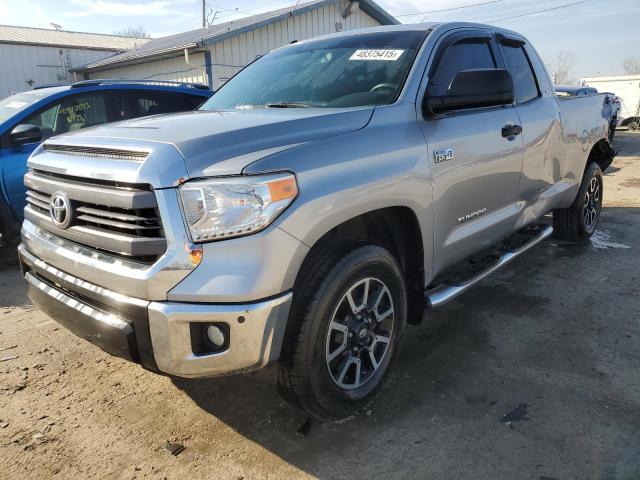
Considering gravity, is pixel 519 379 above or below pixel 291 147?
below

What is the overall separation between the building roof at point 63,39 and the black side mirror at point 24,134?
58.8 ft

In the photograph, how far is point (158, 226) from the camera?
2070 millimetres

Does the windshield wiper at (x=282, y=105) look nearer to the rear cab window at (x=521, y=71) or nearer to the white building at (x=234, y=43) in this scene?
the rear cab window at (x=521, y=71)

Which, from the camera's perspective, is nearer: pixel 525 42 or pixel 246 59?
pixel 525 42

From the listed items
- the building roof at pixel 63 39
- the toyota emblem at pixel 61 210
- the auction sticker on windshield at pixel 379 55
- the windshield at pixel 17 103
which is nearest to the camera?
the toyota emblem at pixel 61 210

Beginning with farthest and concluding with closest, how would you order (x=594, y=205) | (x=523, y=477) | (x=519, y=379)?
1. (x=594, y=205)
2. (x=519, y=379)
3. (x=523, y=477)

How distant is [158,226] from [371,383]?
1383 mm

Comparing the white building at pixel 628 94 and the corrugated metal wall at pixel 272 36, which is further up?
the corrugated metal wall at pixel 272 36

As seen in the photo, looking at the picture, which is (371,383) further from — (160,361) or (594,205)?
(594,205)

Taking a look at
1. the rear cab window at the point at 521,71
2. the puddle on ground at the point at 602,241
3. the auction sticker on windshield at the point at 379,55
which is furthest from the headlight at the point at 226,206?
the puddle on ground at the point at 602,241

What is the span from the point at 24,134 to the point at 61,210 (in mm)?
3259

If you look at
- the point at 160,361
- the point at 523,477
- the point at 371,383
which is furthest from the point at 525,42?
the point at 160,361

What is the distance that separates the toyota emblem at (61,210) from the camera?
2.41m

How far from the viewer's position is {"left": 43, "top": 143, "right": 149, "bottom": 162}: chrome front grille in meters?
2.14
